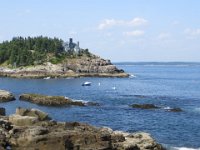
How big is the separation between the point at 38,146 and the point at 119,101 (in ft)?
218

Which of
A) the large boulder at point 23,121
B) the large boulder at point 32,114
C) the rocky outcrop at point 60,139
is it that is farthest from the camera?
→ the large boulder at point 32,114

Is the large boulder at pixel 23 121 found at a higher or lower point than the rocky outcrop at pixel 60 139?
higher

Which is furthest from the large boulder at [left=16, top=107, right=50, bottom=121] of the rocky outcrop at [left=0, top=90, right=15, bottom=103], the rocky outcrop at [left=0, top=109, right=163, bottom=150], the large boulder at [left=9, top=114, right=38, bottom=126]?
the rocky outcrop at [left=0, top=90, right=15, bottom=103]

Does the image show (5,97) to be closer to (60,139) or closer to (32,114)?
(32,114)

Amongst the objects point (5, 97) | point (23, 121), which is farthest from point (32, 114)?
point (5, 97)

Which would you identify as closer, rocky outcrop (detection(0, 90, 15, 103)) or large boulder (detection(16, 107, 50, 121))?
large boulder (detection(16, 107, 50, 121))

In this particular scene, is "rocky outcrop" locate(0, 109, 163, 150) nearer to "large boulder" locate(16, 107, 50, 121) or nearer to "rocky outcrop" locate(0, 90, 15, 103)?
"large boulder" locate(16, 107, 50, 121)

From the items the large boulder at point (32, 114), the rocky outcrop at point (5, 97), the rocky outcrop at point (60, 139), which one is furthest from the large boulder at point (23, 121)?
the rocky outcrop at point (5, 97)

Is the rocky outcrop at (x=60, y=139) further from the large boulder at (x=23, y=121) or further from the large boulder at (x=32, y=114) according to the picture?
the large boulder at (x=32, y=114)

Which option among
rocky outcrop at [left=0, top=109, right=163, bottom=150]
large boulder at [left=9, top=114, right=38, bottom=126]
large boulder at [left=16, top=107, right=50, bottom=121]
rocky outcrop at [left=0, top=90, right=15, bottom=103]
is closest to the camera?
rocky outcrop at [left=0, top=109, right=163, bottom=150]

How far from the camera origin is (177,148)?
180 feet

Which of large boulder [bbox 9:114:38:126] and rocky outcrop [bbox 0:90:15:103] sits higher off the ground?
large boulder [bbox 9:114:38:126]

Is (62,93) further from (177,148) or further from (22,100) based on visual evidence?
(177,148)

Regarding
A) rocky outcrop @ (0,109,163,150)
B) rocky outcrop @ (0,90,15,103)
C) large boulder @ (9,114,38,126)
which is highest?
large boulder @ (9,114,38,126)
